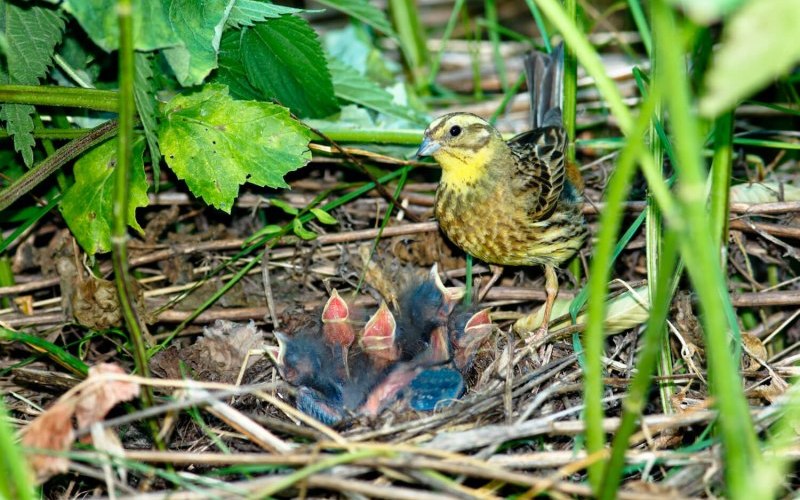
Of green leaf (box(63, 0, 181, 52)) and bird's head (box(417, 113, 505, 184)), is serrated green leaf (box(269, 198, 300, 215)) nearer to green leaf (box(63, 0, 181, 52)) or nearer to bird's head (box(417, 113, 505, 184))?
bird's head (box(417, 113, 505, 184))

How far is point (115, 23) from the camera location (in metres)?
2.36

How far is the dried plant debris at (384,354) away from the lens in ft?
9.74

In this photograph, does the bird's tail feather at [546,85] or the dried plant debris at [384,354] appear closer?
the dried plant debris at [384,354]

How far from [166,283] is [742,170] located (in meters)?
2.66

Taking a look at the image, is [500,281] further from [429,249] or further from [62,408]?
[62,408]

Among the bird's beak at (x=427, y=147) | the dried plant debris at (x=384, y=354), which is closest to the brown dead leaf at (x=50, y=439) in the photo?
the dried plant debris at (x=384, y=354)

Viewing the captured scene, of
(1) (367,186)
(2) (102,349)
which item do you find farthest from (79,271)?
(1) (367,186)

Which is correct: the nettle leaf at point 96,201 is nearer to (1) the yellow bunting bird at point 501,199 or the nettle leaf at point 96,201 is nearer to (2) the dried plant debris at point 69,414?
(2) the dried plant debris at point 69,414

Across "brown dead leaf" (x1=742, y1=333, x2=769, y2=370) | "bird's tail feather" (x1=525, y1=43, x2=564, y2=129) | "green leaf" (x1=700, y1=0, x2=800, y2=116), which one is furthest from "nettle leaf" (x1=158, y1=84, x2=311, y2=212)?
"green leaf" (x1=700, y1=0, x2=800, y2=116)

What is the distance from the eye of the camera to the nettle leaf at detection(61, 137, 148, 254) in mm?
3240

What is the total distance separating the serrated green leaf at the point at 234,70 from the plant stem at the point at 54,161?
46 cm

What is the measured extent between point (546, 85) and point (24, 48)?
7.49 ft

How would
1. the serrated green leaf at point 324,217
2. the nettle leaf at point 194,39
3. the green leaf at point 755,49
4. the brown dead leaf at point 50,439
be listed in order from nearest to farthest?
the green leaf at point 755,49 → the brown dead leaf at point 50,439 → the nettle leaf at point 194,39 → the serrated green leaf at point 324,217

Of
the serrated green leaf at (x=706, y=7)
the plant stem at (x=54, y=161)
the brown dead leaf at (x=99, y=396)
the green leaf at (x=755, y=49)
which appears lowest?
the brown dead leaf at (x=99, y=396)
